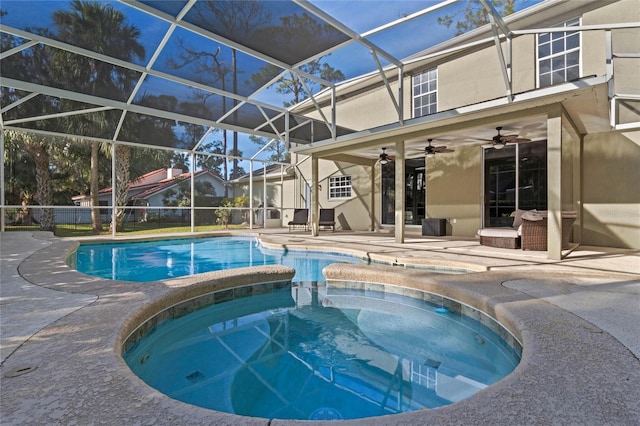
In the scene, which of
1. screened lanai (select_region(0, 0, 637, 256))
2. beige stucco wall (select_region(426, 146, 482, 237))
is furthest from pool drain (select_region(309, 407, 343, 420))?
beige stucco wall (select_region(426, 146, 482, 237))

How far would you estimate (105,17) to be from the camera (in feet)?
17.4

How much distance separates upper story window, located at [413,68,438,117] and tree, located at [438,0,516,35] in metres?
2.40

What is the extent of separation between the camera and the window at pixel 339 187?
13.6 m

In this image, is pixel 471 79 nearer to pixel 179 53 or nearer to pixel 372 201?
pixel 372 201

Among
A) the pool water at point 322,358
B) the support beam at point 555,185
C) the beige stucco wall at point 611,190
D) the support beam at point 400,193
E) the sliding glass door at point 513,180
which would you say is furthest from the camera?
the sliding glass door at point 513,180

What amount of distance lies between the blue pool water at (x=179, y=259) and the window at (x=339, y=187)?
16.5ft

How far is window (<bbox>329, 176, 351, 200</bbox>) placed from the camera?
1356 cm

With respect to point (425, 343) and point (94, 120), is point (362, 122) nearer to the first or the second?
point (94, 120)

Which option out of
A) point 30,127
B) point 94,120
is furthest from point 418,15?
point 30,127

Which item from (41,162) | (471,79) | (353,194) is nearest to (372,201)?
(353,194)

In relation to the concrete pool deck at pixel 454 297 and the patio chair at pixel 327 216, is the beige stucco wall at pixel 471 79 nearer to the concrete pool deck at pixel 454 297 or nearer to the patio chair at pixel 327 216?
the patio chair at pixel 327 216

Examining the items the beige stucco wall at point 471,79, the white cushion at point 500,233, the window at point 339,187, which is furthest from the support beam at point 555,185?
the window at point 339,187

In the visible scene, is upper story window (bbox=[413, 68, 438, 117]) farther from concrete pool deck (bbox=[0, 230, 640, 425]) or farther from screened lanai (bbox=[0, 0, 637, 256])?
concrete pool deck (bbox=[0, 230, 640, 425])

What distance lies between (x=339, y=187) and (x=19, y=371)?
1252 centimetres
